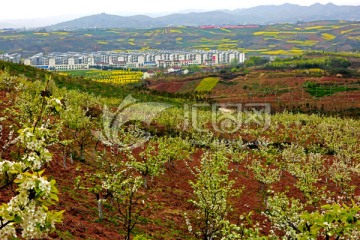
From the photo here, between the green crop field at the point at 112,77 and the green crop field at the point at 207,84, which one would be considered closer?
the green crop field at the point at 207,84

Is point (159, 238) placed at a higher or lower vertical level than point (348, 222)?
lower

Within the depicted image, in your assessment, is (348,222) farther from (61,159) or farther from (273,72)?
(273,72)

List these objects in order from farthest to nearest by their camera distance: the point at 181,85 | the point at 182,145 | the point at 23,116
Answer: the point at 181,85 < the point at 182,145 < the point at 23,116

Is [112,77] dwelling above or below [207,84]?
above

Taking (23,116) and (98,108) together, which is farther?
(98,108)

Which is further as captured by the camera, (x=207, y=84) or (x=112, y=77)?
(x=112, y=77)

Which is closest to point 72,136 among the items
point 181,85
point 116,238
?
point 116,238

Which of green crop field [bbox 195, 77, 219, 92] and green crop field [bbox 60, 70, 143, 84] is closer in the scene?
green crop field [bbox 195, 77, 219, 92]

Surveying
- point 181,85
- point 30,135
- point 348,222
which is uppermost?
point 30,135

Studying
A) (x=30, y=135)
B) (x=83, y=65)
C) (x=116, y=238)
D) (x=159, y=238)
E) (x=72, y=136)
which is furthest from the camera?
(x=83, y=65)
